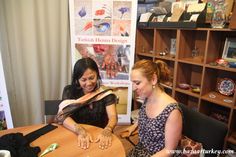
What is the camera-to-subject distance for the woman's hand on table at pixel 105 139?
1.18 m

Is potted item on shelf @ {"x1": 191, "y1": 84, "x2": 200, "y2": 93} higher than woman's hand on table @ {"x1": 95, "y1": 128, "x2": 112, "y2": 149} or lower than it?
higher

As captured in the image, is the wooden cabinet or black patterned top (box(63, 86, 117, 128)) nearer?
black patterned top (box(63, 86, 117, 128))

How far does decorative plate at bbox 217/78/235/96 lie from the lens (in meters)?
1.97

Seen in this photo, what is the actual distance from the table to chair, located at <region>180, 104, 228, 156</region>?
1.65 ft

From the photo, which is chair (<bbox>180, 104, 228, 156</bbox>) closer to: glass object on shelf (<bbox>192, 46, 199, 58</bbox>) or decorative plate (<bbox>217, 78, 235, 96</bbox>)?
decorative plate (<bbox>217, 78, 235, 96</bbox>)

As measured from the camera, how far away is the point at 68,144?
1.19m

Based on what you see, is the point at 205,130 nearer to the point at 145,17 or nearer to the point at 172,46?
the point at 172,46


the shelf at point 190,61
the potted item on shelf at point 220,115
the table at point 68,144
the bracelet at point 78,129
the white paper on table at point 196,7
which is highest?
the white paper on table at point 196,7

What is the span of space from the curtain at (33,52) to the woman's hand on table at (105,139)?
1426 mm

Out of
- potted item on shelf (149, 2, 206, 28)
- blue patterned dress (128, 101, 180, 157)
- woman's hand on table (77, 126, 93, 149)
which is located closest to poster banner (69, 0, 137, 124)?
potted item on shelf (149, 2, 206, 28)

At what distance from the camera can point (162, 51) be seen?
2.53m

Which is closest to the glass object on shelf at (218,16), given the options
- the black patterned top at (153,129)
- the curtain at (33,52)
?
the black patterned top at (153,129)

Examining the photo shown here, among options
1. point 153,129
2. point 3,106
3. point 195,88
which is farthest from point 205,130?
point 3,106

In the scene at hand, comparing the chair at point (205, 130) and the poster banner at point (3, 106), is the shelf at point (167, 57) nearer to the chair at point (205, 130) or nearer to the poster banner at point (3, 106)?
the chair at point (205, 130)
